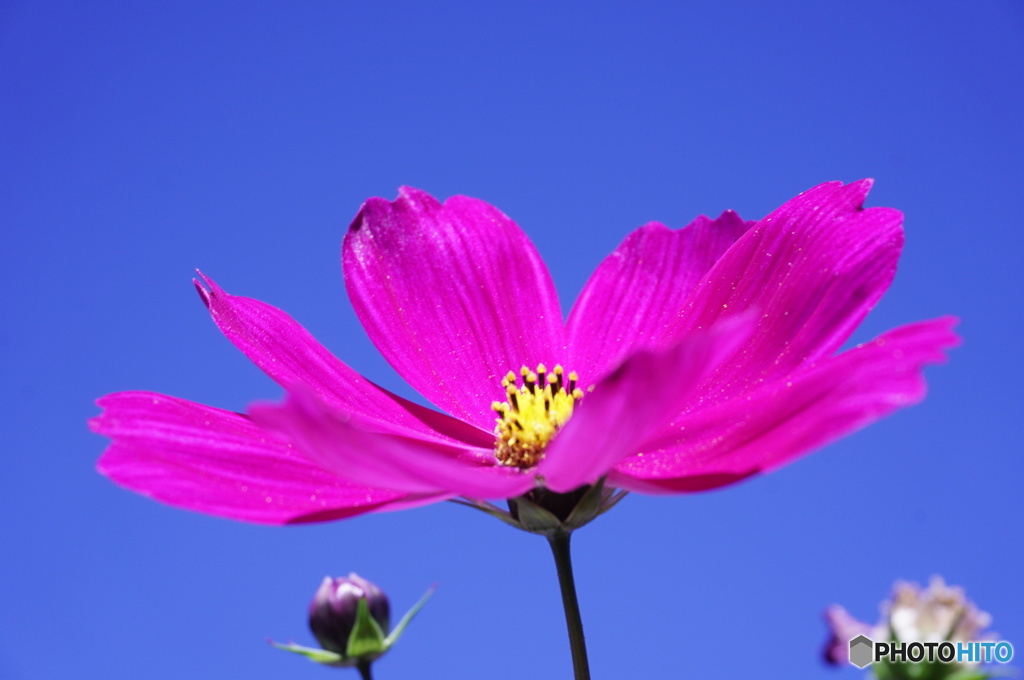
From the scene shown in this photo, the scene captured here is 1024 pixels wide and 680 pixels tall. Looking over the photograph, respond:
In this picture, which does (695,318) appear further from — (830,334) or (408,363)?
(408,363)

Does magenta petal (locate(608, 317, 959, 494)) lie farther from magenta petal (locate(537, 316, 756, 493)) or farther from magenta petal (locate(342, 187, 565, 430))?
magenta petal (locate(342, 187, 565, 430))

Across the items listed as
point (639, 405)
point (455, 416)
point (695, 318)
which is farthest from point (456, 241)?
point (639, 405)

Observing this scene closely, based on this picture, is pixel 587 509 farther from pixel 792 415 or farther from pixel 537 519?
pixel 792 415

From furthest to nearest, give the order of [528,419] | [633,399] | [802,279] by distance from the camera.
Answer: [528,419]
[802,279]
[633,399]

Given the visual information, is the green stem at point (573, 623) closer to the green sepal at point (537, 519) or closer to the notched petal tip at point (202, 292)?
the green sepal at point (537, 519)

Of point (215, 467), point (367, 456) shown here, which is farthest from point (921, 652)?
point (215, 467)

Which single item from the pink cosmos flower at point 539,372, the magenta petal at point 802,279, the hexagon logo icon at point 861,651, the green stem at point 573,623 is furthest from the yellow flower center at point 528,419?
the hexagon logo icon at point 861,651
